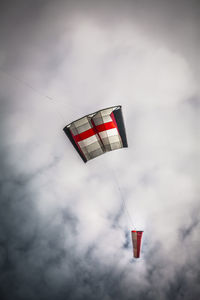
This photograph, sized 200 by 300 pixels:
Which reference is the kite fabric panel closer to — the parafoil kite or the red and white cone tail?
the parafoil kite

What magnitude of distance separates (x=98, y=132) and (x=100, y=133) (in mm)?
130

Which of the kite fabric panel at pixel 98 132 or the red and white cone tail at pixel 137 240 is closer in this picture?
the kite fabric panel at pixel 98 132

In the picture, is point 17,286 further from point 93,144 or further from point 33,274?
point 93,144

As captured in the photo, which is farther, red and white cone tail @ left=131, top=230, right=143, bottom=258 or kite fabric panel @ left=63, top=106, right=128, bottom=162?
red and white cone tail @ left=131, top=230, right=143, bottom=258

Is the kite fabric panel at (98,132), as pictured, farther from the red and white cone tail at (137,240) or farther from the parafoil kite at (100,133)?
the red and white cone tail at (137,240)

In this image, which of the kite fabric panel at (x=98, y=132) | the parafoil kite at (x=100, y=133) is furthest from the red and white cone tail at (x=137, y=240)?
the kite fabric panel at (x=98, y=132)

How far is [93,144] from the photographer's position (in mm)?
7855

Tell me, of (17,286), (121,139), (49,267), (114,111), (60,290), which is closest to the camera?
(114,111)

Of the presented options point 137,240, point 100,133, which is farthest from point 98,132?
point 137,240

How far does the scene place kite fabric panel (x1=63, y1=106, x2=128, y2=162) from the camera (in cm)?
704

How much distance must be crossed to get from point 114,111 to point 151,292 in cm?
15548

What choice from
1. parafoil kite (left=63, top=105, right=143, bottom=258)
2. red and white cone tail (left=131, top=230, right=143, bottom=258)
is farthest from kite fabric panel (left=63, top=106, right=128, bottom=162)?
red and white cone tail (left=131, top=230, right=143, bottom=258)

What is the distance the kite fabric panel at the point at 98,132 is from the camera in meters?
7.04

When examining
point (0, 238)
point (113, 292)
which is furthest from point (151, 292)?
point (0, 238)
